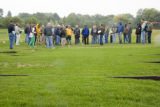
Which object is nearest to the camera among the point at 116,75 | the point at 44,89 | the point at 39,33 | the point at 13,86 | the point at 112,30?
the point at 44,89

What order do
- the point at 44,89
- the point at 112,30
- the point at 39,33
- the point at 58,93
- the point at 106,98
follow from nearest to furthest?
the point at 106,98, the point at 58,93, the point at 44,89, the point at 39,33, the point at 112,30

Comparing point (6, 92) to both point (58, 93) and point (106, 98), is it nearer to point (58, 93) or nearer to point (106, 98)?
point (58, 93)

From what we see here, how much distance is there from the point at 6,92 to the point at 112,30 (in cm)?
2387

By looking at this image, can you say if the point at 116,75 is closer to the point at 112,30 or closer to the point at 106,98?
the point at 106,98

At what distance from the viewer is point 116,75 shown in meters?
7.64

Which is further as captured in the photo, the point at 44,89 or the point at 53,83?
the point at 53,83

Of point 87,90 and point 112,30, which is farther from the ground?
point 112,30

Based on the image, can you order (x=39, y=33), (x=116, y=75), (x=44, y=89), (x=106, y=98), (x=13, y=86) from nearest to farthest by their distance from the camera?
(x=106, y=98) < (x=44, y=89) < (x=13, y=86) < (x=116, y=75) < (x=39, y=33)

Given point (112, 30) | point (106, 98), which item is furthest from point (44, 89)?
point (112, 30)

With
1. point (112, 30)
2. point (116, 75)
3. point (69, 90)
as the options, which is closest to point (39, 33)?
point (112, 30)

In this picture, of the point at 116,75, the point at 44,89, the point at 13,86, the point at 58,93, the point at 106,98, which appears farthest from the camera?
the point at 116,75

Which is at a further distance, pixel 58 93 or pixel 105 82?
pixel 105 82

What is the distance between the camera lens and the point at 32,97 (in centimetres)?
512

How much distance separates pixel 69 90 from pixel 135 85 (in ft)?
6.16
